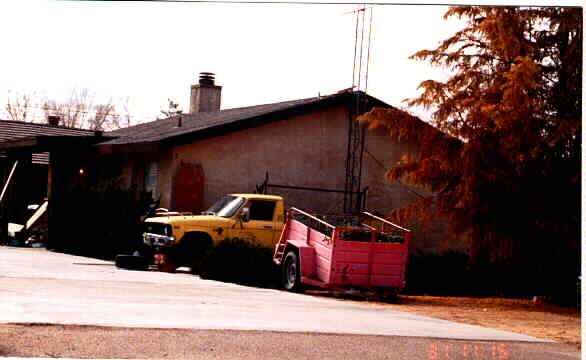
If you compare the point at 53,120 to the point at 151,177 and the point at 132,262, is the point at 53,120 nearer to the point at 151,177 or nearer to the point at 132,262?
the point at 151,177

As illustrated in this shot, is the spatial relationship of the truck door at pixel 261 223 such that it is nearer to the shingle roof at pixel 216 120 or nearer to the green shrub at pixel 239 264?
the green shrub at pixel 239 264

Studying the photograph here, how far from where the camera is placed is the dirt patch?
13.4m

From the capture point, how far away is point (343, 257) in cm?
1617

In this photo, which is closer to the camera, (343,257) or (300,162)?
(343,257)

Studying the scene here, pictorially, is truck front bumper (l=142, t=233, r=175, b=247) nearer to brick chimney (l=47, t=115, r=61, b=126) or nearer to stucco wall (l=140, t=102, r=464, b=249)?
stucco wall (l=140, t=102, r=464, b=249)

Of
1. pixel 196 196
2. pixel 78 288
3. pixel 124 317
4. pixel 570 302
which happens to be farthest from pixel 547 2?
pixel 196 196

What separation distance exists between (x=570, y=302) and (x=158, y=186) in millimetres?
9381

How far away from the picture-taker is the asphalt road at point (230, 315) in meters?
9.27

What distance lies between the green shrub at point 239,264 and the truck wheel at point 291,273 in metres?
0.35

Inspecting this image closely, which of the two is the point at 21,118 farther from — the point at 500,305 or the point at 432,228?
the point at 500,305

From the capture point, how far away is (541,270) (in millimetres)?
19500

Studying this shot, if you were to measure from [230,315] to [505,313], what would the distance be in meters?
6.87

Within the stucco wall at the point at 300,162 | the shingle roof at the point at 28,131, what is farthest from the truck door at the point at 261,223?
the shingle roof at the point at 28,131

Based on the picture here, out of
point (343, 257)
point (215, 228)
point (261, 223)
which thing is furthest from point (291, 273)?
point (215, 228)
